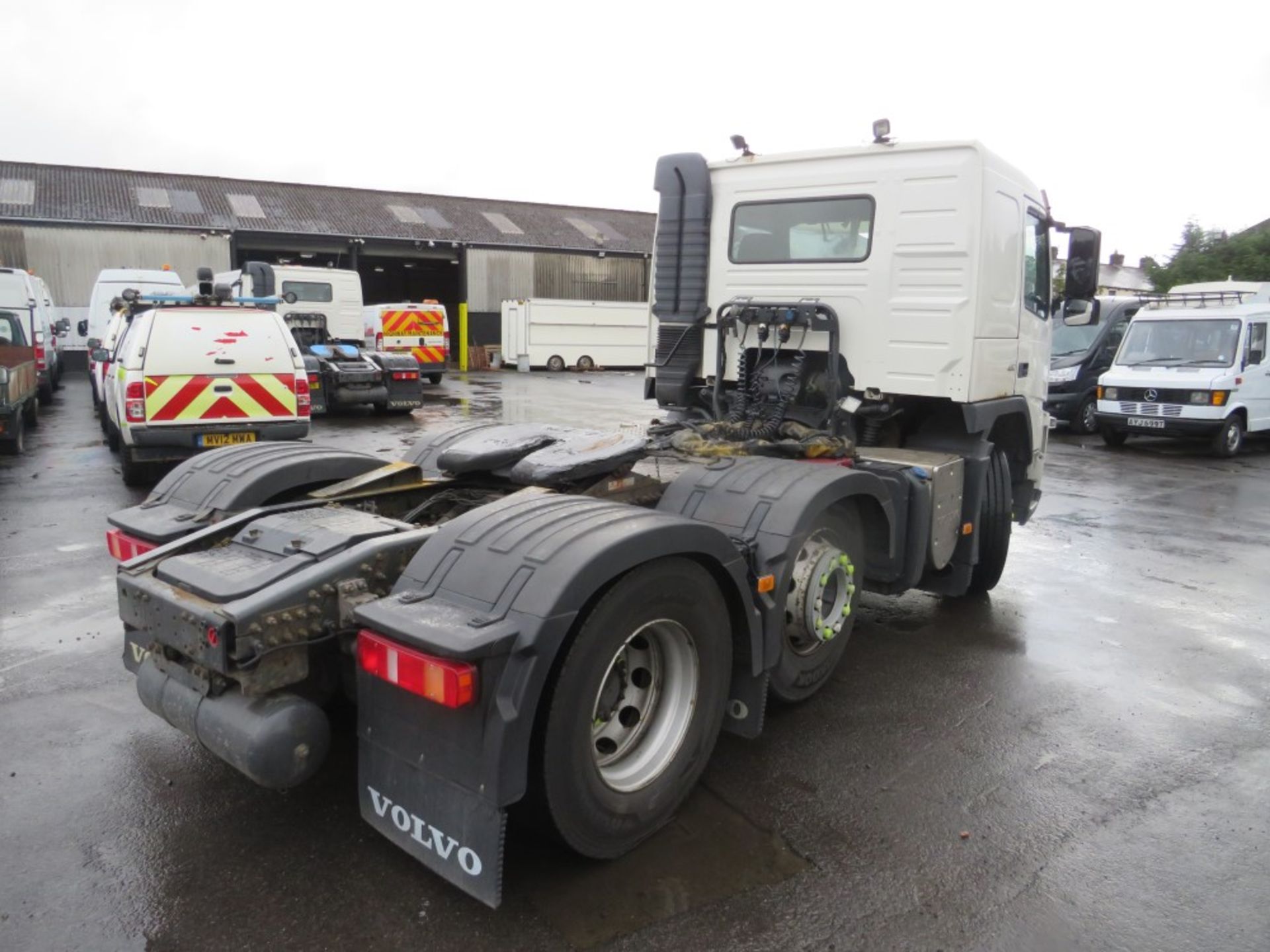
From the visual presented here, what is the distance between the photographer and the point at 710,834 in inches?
123

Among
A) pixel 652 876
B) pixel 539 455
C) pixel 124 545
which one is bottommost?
pixel 652 876

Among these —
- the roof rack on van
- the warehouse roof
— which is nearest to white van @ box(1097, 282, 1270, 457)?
the roof rack on van

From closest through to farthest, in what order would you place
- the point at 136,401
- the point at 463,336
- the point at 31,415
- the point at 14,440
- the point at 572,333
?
the point at 136,401
the point at 14,440
the point at 31,415
the point at 572,333
the point at 463,336

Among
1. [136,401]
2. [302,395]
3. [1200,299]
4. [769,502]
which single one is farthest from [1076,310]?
[1200,299]

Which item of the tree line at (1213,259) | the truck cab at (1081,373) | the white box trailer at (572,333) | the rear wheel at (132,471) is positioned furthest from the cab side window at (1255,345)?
the white box trailer at (572,333)

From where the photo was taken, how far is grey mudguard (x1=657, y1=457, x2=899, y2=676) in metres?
3.50

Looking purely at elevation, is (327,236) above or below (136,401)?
above

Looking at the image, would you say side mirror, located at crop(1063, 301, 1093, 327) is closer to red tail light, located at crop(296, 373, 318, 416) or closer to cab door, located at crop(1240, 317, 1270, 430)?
red tail light, located at crop(296, 373, 318, 416)

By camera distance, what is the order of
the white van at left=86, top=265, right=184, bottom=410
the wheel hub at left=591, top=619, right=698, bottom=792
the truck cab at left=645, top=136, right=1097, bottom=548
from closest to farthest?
the wheel hub at left=591, top=619, right=698, bottom=792 < the truck cab at left=645, top=136, right=1097, bottom=548 < the white van at left=86, top=265, right=184, bottom=410

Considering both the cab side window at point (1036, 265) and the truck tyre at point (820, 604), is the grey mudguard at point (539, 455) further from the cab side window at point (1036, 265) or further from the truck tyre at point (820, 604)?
the cab side window at point (1036, 265)

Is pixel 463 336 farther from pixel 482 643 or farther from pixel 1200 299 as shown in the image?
pixel 482 643

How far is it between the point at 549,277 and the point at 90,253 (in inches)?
603

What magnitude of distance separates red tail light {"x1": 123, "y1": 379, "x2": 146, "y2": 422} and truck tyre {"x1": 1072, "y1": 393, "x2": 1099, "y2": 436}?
15.2 m

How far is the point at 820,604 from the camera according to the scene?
3928mm
